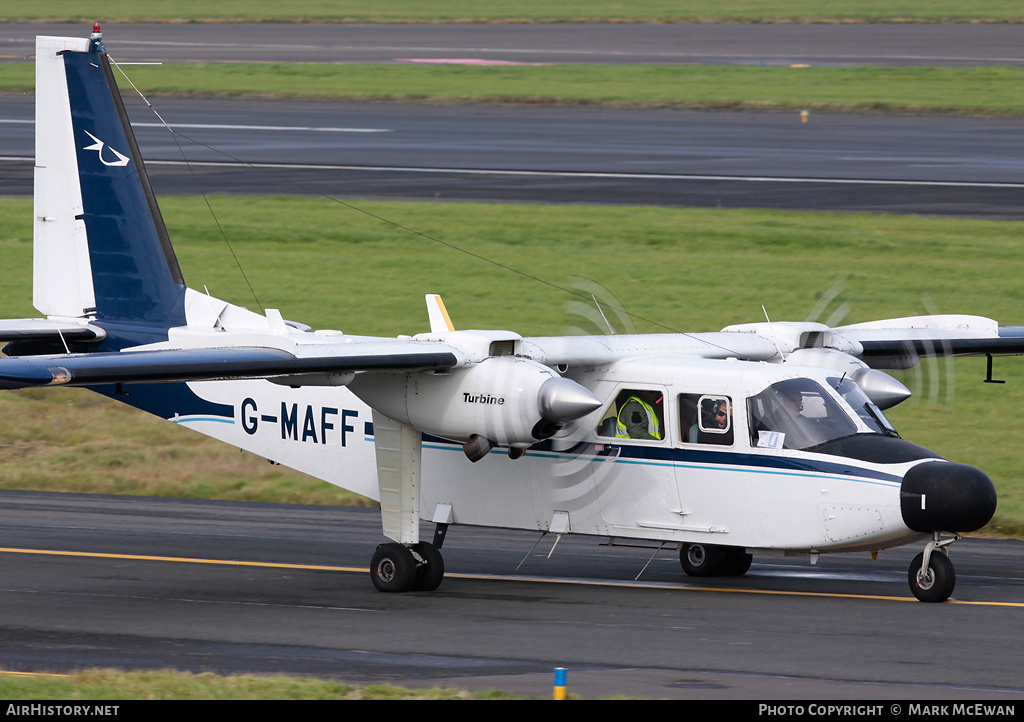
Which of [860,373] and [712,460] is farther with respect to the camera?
[860,373]

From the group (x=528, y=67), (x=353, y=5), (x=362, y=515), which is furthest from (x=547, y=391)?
(x=353, y=5)

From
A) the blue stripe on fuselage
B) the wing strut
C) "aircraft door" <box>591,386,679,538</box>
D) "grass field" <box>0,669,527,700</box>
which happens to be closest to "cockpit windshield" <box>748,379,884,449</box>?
the blue stripe on fuselage

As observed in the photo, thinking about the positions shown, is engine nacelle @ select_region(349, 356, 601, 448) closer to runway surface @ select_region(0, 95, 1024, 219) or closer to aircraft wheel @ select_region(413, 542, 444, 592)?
aircraft wheel @ select_region(413, 542, 444, 592)

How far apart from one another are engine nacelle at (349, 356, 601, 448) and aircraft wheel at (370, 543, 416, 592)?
4.65 feet

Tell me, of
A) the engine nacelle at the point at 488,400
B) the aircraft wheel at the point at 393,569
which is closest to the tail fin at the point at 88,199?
the engine nacelle at the point at 488,400

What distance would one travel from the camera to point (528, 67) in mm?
56188

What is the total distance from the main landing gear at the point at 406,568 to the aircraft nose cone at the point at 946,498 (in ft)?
16.7

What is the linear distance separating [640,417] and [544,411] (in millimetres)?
1541

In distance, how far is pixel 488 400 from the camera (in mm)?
15969

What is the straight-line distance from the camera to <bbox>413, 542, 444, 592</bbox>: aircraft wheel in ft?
55.9

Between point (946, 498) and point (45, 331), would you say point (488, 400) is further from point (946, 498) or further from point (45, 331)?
point (45, 331)

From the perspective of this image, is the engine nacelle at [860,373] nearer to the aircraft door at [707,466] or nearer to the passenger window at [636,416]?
the aircraft door at [707,466]

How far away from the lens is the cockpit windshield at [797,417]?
15.9 metres

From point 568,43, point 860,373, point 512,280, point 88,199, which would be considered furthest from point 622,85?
point 860,373
